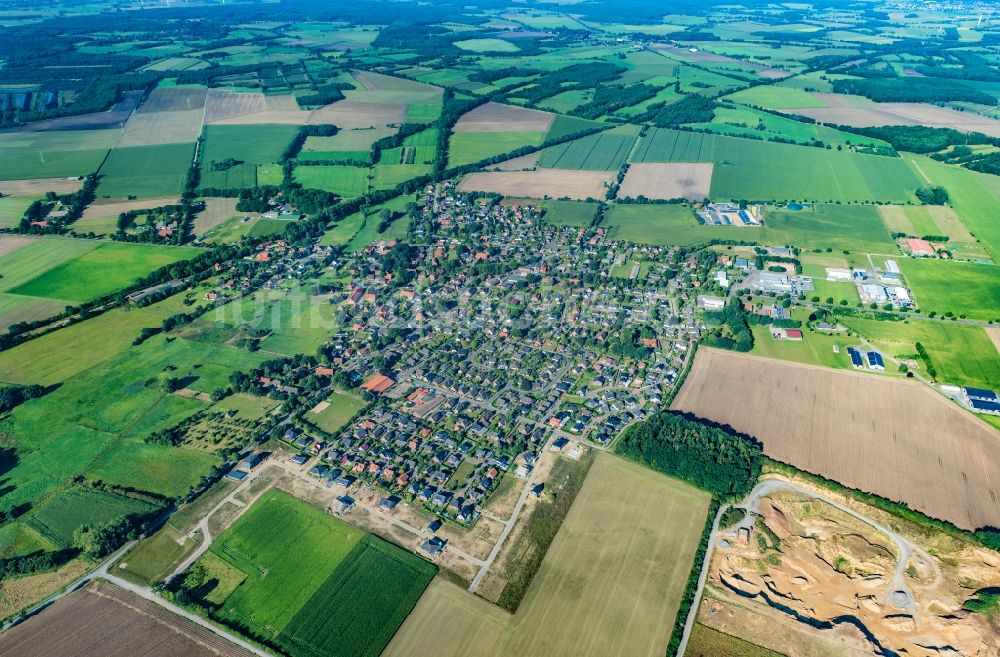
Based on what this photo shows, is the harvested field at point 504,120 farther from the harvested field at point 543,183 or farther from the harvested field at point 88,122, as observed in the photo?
the harvested field at point 88,122

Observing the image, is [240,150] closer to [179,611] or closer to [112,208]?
[112,208]

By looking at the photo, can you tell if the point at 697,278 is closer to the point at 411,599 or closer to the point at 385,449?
the point at 385,449

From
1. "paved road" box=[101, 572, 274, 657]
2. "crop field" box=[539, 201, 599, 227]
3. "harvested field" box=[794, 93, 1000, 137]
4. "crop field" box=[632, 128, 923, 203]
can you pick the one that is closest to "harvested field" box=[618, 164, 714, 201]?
"crop field" box=[632, 128, 923, 203]

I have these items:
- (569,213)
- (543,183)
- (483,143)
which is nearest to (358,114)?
(483,143)

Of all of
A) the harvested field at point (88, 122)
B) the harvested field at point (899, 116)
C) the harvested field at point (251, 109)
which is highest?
the harvested field at point (899, 116)

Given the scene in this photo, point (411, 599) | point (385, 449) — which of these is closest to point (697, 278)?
point (385, 449)

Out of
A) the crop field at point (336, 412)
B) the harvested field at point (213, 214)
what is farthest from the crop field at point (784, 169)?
the harvested field at point (213, 214)

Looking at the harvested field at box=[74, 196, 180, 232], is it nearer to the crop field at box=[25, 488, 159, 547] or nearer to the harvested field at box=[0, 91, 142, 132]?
the harvested field at box=[0, 91, 142, 132]
